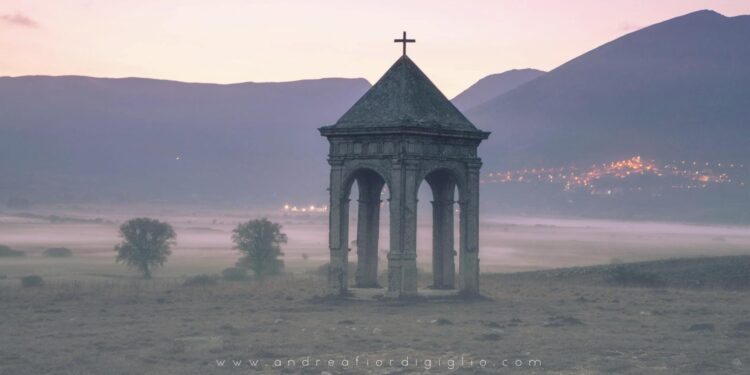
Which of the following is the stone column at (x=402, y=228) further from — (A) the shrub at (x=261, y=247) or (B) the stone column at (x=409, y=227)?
(A) the shrub at (x=261, y=247)

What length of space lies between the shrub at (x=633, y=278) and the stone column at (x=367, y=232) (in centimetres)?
1095

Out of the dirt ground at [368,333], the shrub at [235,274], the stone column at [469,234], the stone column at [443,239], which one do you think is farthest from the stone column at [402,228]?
the shrub at [235,274]

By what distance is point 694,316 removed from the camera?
30.8 m

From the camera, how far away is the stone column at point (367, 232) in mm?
38094

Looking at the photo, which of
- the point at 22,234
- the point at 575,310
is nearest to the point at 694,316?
the point at 575,310

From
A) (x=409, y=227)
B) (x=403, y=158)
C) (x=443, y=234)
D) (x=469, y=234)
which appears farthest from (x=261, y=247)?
(x=403, y=158)

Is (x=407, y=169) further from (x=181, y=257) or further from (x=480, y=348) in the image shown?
(x=181, y=257)

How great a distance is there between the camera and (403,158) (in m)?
33.9

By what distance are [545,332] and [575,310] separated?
18.7 feet

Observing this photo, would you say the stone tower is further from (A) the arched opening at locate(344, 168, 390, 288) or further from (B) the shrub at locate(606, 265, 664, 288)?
(B) the shrub at locate(606, 265, 664, 288)

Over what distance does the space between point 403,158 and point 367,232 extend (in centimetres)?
512

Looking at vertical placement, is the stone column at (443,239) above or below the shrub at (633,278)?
above

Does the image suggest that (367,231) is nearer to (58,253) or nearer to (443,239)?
(443,239)

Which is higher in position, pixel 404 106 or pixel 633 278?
pixel 404 106
